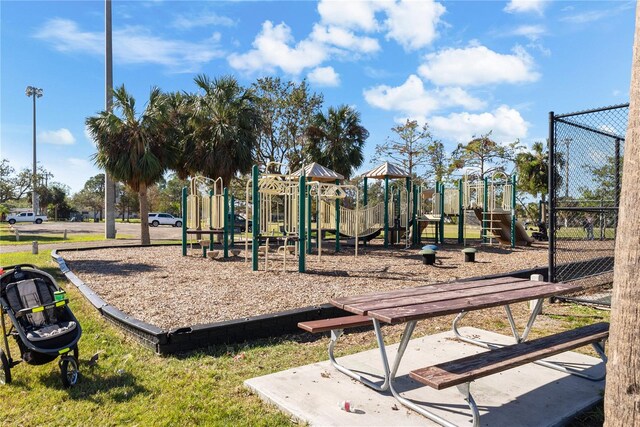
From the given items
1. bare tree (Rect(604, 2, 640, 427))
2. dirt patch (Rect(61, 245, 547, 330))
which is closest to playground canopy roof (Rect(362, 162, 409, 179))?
dirt patch (Rect(61, 245, 547, 330))

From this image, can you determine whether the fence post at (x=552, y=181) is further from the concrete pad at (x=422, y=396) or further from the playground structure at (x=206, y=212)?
the playground structure at (x=206, y=212)

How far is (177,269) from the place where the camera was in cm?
998

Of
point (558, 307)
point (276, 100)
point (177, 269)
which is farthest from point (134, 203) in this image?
point (558, 307)

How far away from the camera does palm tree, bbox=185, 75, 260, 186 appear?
17.5 m

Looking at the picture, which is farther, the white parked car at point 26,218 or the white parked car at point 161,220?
the white parked car at point 26,218

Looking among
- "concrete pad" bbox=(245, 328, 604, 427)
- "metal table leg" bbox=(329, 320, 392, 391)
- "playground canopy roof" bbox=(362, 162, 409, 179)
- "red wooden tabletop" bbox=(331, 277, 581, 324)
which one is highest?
"playground canopy roof" bbox=(362, 162, 409, 179)

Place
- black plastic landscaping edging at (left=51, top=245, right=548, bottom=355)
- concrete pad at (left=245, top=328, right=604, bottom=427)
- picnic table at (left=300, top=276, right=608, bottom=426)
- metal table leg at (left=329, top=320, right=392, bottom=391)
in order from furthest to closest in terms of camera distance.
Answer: black plastic landscaping edging at (left=51, top=245, right=548, bottom=355) < metal table leg at (left=329, top=320, right=392, bottom=391) < concrete pad at (left=245, top=328, right=604, bottom=427) < picnic table at (left=300, top=276, right=608, bottom=426)

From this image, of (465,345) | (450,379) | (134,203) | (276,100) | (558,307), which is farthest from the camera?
(134,203)

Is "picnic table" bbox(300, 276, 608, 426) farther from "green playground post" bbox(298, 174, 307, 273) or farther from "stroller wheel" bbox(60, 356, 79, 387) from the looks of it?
"green playground post" bbox(298, 174, 307, 273)

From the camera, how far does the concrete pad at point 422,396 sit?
2.99 m

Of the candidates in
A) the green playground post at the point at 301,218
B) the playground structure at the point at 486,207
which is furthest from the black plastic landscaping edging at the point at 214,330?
the playground structure at the point at 486,207

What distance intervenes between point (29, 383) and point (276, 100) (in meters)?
23.0

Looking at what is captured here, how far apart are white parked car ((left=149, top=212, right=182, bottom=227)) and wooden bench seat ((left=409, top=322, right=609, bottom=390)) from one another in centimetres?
4256

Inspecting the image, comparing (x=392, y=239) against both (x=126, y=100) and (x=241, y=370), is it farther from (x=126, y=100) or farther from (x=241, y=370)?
(x=241, y=370)
